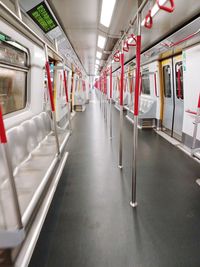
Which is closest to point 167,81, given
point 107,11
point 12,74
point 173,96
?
point 173,96

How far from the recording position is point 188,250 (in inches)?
66.2

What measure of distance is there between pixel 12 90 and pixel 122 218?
2.34m

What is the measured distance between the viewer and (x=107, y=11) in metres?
3.40

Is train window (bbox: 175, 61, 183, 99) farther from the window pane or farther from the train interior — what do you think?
the window pane

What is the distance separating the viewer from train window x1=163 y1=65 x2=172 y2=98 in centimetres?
547

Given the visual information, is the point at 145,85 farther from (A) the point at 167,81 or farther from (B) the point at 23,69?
(B) the point at 23,69

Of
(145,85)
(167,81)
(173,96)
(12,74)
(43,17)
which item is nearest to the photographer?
(12,74)

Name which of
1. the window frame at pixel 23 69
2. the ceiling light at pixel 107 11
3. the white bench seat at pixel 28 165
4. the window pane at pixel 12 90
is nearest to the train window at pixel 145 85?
the ceiling light at pixel 107 11

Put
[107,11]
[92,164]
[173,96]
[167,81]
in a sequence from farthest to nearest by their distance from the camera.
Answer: [167,81] → [173,96] → [92,164] → [107,11]

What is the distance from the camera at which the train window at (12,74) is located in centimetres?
241

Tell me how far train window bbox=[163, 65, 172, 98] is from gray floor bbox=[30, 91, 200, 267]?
2558 millimetres

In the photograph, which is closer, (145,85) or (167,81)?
(167,81)

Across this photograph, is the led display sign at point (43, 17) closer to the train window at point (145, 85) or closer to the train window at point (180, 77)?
the train window at point (180, 77)

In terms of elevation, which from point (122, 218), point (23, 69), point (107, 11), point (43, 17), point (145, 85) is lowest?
point (122, 218)
